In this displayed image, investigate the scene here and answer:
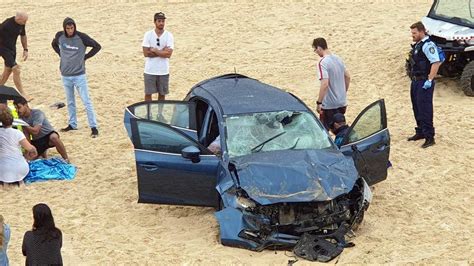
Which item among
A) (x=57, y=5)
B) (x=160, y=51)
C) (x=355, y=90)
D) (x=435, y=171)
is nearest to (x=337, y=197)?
(x=435, y=171)

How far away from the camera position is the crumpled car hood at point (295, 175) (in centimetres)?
874

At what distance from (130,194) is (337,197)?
300 centimetres

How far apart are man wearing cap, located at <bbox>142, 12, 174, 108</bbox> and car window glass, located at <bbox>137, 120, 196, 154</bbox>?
3495 mm

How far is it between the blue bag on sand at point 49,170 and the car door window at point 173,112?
1399mm

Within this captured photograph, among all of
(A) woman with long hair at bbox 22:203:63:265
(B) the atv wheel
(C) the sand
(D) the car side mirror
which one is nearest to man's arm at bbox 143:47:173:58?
(C) the sand

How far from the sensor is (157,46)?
13.0m

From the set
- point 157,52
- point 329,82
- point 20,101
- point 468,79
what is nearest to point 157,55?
point 157,52

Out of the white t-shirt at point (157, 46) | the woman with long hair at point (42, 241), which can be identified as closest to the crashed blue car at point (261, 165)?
the woman with long hair at point (42, 241)

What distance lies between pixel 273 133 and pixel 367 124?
3.92ft

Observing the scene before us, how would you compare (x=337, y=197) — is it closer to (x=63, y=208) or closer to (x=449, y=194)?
(x=449, y=194)

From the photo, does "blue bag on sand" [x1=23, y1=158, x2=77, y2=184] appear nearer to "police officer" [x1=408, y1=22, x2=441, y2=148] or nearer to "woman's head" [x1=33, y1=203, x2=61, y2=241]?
"woman's head" [x1=33, y1=203, x2=61, y2=241]

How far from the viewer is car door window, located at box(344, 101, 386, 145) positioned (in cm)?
1005

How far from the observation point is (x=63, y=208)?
10.3m

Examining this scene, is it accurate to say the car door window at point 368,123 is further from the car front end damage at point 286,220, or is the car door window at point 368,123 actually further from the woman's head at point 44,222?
the woman's head at point 44,222
